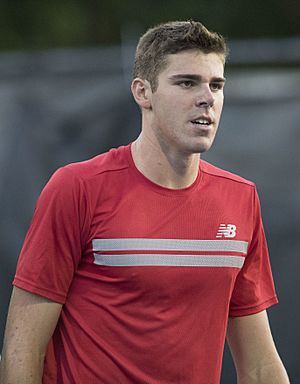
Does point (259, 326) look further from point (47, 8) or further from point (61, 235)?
point (47, 8)

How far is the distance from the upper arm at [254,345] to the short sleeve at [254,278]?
1.6 inches

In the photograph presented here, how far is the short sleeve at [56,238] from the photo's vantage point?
4.35 m

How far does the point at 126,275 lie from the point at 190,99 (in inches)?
26.2

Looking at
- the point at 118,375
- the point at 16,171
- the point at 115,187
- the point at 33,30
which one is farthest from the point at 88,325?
the point at 33,30

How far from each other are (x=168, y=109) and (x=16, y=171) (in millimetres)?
1726

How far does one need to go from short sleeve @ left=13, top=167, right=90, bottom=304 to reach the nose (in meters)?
0.51

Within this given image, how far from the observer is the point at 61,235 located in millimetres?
4352

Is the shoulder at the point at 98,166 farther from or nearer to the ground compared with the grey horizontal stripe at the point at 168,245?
farther from the ground

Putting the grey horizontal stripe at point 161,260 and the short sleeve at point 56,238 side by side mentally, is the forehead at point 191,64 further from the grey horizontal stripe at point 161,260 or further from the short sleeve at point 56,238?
the grey horizontal stripe at point 161,260

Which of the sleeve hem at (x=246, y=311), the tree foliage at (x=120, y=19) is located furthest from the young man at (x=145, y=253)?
the tree foliage at (x=120, y=19)

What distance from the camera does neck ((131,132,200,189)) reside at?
4.55 meters

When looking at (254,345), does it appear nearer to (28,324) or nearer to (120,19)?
(28,324)

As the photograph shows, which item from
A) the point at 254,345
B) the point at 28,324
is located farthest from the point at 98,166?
the point at 254,345

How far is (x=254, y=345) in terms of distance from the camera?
15.8 ft
